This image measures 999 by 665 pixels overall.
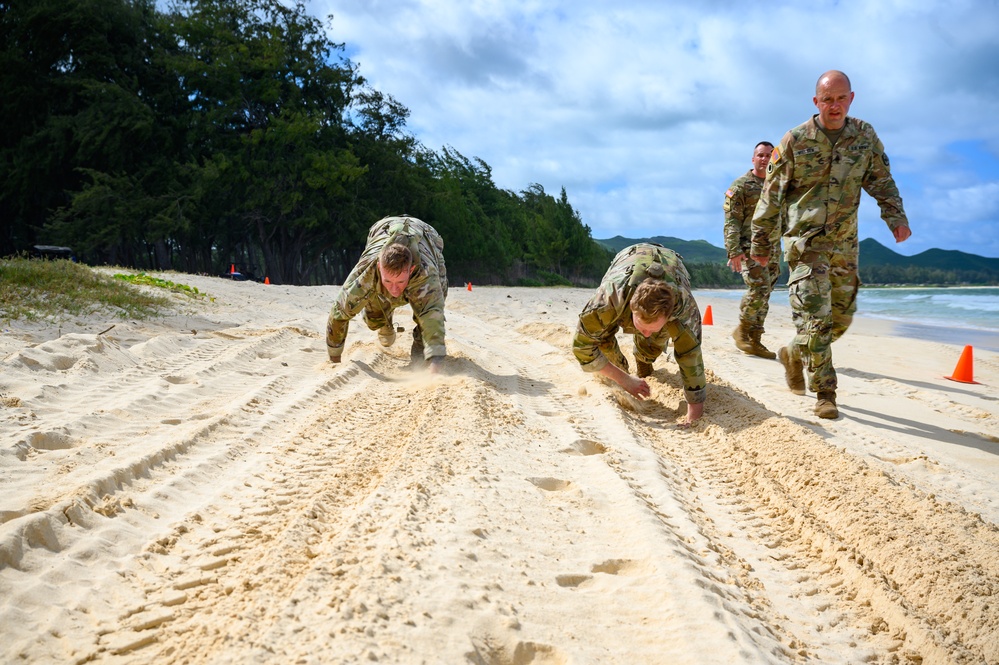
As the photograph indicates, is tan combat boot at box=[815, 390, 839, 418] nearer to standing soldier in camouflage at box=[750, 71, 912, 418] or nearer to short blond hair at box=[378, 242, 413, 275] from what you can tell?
standing soldier in camouflage at box=[750, 71, 912, 418]

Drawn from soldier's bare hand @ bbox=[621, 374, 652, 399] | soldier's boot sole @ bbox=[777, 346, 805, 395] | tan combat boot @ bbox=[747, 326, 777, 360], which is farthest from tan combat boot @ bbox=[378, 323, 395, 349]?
tan combat boot @ bbox=[747, 326, 777, 360]

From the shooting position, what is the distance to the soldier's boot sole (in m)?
5.65

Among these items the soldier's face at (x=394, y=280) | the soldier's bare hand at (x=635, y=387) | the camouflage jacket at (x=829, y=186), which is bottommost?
the soldier's bare hand at (x=635, y=387)

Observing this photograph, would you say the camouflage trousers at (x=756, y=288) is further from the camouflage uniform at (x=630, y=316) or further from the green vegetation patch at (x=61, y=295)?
the green vegetation patch at (x=61, y=295)

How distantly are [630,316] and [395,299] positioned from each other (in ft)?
7.73

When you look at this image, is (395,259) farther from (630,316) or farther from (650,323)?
(650,323)

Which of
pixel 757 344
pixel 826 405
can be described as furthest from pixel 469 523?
pixel 757 344

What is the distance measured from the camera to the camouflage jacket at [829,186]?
201 inches

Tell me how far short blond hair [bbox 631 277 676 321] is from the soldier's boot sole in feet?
6.22

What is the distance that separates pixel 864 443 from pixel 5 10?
33644 millimetres

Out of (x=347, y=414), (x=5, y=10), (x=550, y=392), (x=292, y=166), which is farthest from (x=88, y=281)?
(x=5, y=10)

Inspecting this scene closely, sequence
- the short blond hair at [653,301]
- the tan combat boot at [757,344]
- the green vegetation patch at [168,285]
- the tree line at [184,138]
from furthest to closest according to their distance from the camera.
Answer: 1. the tree line at [184,138]
2. the green vegetation patch at [168,285]
3. the tan combat boot at [757,344]
4. the short blond hair at [653,301]

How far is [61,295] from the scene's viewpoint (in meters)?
7.58

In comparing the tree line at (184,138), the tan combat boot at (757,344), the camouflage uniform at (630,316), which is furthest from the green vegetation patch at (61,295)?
the tree line at (184,138)
